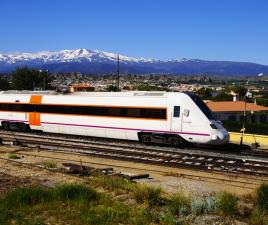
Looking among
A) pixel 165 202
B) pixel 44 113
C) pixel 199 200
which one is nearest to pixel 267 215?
pixel 199 200

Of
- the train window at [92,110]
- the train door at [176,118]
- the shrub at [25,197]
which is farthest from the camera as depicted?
the train window at [92,110]

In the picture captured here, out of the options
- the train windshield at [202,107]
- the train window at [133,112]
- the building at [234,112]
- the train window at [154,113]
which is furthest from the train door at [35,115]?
the building at [234,112]

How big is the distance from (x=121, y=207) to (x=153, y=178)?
6.11 m

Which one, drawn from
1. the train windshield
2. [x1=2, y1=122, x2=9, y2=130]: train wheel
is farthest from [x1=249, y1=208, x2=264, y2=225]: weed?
[x1=2, y1=122, x2=9, y2=130]: train wheel

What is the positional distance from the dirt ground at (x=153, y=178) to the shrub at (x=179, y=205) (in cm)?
214

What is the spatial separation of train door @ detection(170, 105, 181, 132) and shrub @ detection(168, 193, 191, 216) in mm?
12229

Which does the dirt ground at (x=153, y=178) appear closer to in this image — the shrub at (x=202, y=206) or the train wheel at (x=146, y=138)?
the shrub at (x=202, y=206)

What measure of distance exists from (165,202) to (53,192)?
324 centimetres

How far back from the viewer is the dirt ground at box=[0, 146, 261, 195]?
1648 cm

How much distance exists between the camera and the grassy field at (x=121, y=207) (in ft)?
38.4

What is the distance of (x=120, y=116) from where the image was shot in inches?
1125

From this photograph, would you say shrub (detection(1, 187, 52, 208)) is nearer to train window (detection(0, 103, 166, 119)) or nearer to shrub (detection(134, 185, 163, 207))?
shrub (detection(134, 185, 163, 207))

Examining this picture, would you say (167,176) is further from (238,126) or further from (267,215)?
(238,126)

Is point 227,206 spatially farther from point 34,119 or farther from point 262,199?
point 34,119
